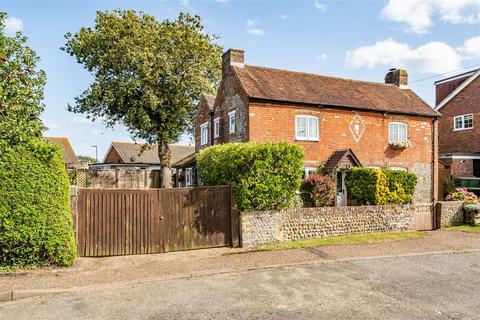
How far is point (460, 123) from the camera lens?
1086 inches

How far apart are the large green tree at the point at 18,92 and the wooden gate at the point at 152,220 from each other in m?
2.35

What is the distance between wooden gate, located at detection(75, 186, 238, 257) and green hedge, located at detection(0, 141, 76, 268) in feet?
3.39

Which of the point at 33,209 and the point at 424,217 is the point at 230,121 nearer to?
the point at 424,217

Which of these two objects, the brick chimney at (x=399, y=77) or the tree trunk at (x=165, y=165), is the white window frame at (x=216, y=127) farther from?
the brick chimney at (x=399, y=77)

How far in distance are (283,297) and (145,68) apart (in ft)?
64.7

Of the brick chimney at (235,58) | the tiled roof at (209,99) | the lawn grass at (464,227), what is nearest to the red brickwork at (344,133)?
the brick chimney at (235,58)

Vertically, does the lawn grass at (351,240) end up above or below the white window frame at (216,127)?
below

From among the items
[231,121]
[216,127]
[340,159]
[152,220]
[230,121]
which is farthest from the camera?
[216,127]

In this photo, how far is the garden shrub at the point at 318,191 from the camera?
15156 mm

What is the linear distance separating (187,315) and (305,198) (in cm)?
1057

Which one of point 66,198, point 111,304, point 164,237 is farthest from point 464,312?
point 66,198

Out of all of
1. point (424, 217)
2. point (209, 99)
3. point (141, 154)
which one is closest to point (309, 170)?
point (424, 217)

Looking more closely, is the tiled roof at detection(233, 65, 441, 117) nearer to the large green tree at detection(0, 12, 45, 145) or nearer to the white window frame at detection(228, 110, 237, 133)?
the white window frame at detection(228, 110, 237, 133)

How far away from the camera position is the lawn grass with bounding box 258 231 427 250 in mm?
11438
